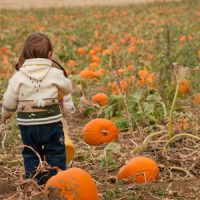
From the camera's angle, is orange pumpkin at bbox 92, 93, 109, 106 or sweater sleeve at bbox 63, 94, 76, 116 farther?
orange pumpkin at bbox 92, 93, 109, 106

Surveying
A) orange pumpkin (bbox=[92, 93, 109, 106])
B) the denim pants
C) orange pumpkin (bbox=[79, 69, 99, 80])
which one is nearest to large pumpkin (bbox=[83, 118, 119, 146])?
the denim pants

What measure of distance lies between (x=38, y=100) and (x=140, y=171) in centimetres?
85

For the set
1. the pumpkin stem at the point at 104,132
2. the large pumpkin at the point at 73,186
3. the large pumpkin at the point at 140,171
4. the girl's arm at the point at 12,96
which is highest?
the girl's arm at the point at 12,96

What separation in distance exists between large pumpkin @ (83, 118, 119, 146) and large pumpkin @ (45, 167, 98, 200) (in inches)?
83.6

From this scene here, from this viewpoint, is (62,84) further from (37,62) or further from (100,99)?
(100,99)

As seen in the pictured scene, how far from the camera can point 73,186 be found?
12.1 feet

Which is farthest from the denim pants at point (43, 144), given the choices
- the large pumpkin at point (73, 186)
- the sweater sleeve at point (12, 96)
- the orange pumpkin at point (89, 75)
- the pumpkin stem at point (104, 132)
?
the orange pumpkin at point (89, 75)

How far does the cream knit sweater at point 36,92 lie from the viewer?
4.29 metres

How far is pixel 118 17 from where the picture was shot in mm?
19625

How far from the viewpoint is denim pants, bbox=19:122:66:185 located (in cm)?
429

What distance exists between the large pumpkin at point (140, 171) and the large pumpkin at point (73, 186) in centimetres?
67

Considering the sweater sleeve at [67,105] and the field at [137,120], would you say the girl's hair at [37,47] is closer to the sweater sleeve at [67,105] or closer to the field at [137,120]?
the sweater sleeve at [67,105]

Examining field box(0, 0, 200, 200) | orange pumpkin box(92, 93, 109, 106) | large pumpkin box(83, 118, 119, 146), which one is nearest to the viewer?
field box(0, 0, 200, 200)

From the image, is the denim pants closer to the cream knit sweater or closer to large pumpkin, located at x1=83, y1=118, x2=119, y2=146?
the cream knit sweater
